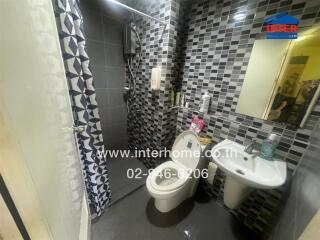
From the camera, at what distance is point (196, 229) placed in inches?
52.1

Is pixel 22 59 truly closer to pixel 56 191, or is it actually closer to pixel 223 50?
pixel 56 191

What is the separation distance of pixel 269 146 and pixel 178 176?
0.87m

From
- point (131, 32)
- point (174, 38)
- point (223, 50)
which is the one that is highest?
point (131, 32)

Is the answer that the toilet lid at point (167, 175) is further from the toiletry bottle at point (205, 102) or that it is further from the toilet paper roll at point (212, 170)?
the toiletry bottle at point (205, 102)

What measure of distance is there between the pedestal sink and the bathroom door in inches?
40.1

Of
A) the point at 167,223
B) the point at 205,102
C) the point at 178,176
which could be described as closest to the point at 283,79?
the point at 205,102

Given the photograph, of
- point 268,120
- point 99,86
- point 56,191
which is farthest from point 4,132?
point 99,86

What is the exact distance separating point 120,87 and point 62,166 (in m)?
1.60

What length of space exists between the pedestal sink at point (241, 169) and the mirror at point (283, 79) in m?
0.33

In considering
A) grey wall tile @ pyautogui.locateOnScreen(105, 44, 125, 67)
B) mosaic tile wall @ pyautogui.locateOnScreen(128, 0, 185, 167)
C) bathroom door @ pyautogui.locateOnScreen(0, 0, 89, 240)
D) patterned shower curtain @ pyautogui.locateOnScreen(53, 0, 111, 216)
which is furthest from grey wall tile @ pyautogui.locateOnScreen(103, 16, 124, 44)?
bathroom door @ pyautogui.locateOnScreen(0, 0, 89, 240)

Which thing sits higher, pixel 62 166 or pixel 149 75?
pixel 149 75

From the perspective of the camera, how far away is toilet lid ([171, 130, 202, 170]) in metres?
1.43

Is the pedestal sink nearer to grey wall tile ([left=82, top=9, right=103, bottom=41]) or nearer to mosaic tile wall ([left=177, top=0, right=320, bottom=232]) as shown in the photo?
mosaic tile wall ([left=177, top=0, right=320, bottom=232])

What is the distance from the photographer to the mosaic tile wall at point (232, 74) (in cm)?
100
